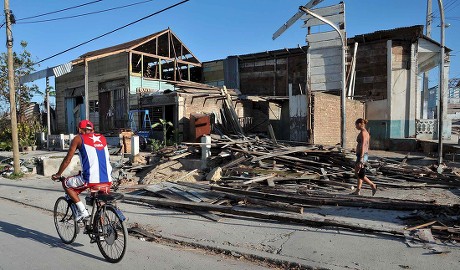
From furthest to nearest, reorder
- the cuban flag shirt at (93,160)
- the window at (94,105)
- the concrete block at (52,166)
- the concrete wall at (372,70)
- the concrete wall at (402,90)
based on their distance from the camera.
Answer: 1. the window at (94,105)
2. the concrete wall at (372,70)
3. the concrete wall at (402,90)
4. the concrete block at (52,166)
5. the cuban flag shirt at (93,160)

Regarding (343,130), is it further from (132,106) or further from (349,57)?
(132,106)

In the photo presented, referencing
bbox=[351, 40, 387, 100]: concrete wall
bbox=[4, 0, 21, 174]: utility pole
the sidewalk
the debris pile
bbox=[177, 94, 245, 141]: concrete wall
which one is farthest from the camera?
bbox=[351, 40, 387, 100]: concrete wall

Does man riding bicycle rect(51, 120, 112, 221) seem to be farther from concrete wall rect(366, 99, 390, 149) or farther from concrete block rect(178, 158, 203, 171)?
concrete wall rect(366, 99, 390, 149)

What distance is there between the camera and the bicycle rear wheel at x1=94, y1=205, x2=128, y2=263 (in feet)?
15.8

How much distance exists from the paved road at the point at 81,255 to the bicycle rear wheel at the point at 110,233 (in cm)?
13

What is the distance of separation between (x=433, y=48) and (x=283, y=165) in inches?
605

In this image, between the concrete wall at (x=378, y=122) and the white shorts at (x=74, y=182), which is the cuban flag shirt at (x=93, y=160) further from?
the concrete wall at (x=378, y=122)

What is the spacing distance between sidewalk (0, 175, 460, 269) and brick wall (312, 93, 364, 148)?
399 inches

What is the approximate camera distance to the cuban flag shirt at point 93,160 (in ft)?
16.7

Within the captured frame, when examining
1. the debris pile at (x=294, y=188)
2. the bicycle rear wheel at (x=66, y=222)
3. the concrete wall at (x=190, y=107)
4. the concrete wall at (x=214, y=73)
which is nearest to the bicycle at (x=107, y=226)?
the bicycle rear wheel at (x=66, y=222)

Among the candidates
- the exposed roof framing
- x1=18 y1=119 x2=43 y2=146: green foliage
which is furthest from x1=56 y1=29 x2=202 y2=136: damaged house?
x1=18 y1=119 x2=43 y2=146: green foliage

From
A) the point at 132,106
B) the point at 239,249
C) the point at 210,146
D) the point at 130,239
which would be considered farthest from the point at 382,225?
the point at 132,106

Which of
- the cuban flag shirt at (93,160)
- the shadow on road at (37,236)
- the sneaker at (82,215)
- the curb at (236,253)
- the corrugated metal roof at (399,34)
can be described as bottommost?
Answer: the shadow on road at (37,236)

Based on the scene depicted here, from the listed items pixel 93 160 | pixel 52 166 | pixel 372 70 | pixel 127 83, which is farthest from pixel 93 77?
pixel 93 160
